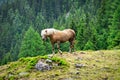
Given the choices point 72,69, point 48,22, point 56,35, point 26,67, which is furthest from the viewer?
point 48,22

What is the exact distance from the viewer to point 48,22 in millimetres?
166000

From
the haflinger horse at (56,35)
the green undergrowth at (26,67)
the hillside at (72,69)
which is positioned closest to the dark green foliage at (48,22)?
the haflinger horse at (56,35)

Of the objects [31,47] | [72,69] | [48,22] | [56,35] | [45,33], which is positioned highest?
[45,33]

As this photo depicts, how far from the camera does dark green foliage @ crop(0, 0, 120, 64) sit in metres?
58.0

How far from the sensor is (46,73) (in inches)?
727

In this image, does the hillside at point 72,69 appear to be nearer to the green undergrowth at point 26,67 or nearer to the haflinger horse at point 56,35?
the green undergrowth at point 26,67

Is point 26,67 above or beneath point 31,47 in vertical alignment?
above

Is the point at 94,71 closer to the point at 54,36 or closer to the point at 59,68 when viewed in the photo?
the point at 59,68

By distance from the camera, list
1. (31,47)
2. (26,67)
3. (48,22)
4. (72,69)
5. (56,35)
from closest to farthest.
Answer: (72,69) → (26,67) → (56,35) → (31,47) → (48,22)

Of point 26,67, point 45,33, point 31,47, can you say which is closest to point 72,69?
point 26,67

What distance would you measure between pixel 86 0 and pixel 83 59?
133642 mm

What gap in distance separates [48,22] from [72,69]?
485ft

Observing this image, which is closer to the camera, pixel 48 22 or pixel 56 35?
pixel 56 35

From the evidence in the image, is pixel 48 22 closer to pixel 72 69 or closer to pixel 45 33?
pixel 45 33
